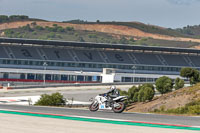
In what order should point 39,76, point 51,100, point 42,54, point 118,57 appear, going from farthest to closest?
1. point 118,57
2. point 42,54
3. point 39,76
4. point 51,100

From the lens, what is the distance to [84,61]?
5054 inches

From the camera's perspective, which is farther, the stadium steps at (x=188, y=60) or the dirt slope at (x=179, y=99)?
the stadium steps at (x=188, y=60)

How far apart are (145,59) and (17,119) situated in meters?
112

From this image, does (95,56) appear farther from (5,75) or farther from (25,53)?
(5,75)

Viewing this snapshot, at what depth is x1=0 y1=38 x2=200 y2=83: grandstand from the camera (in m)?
118

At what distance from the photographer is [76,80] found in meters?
119

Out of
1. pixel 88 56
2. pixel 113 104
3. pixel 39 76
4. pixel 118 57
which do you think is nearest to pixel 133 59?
pixel 118 57

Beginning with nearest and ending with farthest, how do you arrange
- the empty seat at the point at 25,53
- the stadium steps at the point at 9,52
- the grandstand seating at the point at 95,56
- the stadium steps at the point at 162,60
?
the stadium steps at the point at 9,52, the empty seat at the point at 25,53, the grandstand seating at the point at 95,56, the stadium steps at the point at 162,60

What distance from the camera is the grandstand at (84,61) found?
118m

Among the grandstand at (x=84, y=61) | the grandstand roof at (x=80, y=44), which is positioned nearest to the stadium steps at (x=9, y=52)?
the grandstand at (x=84, y=61)

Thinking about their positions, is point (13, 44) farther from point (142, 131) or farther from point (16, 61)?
point (142, 131)

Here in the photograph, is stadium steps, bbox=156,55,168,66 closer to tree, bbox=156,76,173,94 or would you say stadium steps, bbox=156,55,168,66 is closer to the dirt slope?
tree, bbox=156,76,173,94

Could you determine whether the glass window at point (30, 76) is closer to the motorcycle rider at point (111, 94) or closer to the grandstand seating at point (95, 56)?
the grandstand seating at point (95, 56)

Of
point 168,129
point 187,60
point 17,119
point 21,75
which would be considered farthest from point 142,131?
point 187,60
